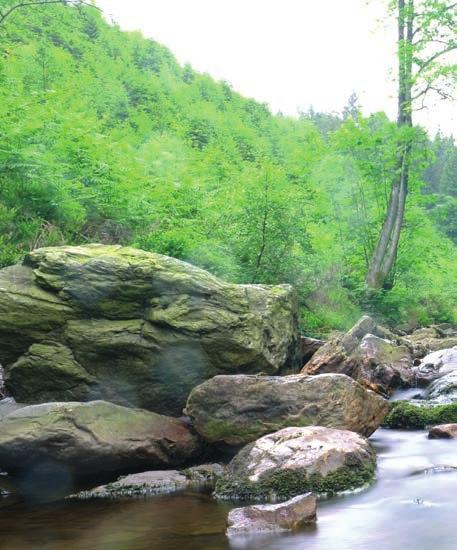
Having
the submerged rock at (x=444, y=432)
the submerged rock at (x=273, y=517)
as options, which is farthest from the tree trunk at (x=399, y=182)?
the submerged rock at (x=273, y=517)

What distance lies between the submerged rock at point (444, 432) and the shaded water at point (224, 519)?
96 cm

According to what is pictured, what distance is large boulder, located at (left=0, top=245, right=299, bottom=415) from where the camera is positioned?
9797 mm

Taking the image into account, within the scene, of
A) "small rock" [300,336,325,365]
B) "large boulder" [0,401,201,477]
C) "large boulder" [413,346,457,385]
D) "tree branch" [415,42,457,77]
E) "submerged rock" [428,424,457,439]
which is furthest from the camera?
"tree branch" [415,42,457,77]

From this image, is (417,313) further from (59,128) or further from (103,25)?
(103,25)

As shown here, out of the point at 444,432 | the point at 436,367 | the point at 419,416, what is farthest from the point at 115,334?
the point at 436,367

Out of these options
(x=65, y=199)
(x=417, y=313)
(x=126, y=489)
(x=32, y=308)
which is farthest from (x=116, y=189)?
(x=417, y=313)

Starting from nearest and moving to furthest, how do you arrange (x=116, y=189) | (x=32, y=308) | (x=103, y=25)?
1. (x=32, y=308)
2. (x=116, y=189)
3. (x=103, y=25)

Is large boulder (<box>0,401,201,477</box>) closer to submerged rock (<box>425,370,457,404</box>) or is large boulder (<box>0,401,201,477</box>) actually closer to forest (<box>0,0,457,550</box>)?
forest (<box>0,0,457,550</box>)

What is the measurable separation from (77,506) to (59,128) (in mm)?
12908

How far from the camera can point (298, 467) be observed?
6645mm

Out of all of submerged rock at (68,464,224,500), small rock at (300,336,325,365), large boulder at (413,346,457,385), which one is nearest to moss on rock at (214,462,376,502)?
submerged rock at (68,464,224,500)

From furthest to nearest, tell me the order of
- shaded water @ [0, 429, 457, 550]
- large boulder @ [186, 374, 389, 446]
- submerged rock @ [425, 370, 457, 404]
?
submerged rock @ [425, 370, 457, 404] < large boulder @ [186, 374, 389, 446] < shaded water @ [0, 429, 457, 550]

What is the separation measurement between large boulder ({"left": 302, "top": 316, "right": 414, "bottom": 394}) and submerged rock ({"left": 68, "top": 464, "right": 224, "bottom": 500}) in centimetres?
398

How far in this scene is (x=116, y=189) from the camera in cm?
1669
